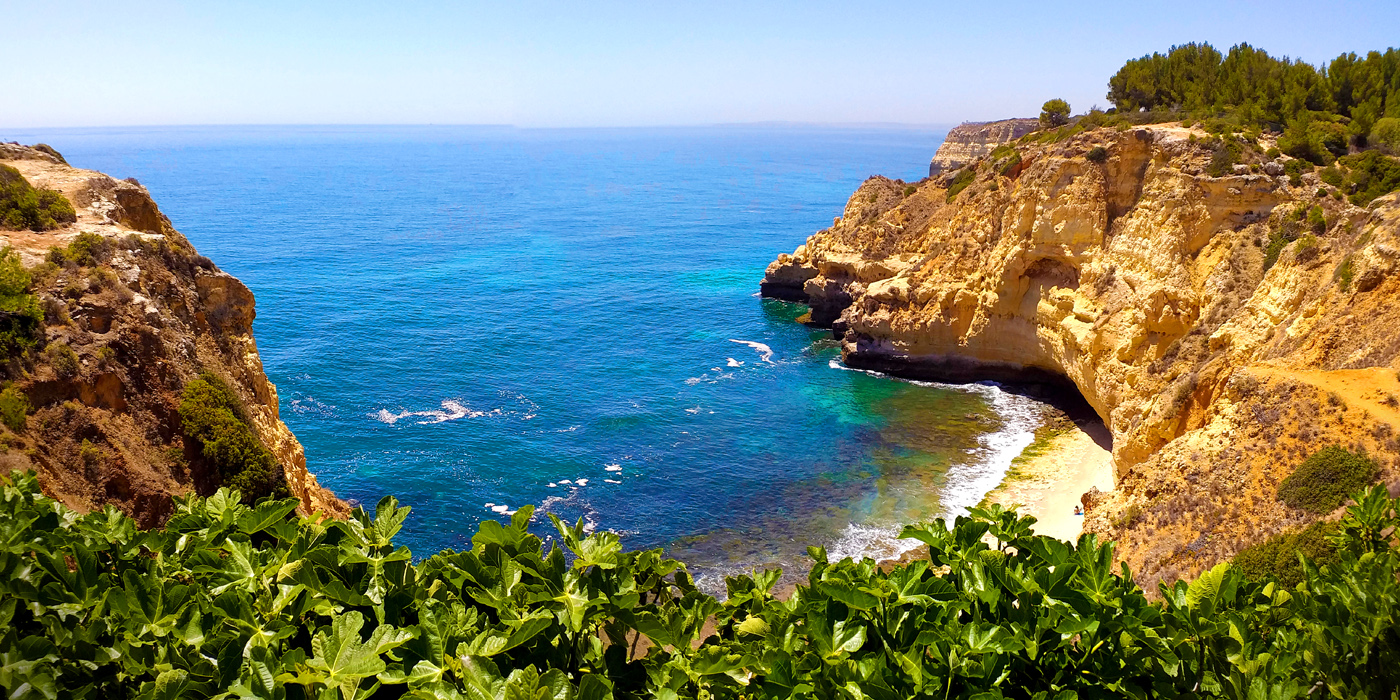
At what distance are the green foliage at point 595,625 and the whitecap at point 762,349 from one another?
50.3 m

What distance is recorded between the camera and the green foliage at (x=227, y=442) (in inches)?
812

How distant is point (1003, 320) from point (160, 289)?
43035 millimetres

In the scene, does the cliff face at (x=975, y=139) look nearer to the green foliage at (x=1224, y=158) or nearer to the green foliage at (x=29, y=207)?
the green foliage at (x=1224, y=158)

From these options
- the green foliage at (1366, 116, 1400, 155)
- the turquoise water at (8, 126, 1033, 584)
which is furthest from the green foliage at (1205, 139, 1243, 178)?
the turquoise water at (8, 126, 1033, 584)

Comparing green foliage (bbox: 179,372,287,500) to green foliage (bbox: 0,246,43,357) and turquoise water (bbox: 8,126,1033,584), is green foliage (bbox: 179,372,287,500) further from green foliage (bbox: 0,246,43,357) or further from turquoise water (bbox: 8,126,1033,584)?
turquoise water (bbox: 8,126,1033,584)

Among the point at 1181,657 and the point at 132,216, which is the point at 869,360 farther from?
the point at 1181,657

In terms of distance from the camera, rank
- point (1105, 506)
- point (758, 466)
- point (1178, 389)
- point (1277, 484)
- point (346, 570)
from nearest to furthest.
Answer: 1. point (346, 570)
2. point (1277, 484)
3. point (1105, 506)
4. point (1178, 389)
5. point (758, 466)

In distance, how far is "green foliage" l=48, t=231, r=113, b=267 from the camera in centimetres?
2083

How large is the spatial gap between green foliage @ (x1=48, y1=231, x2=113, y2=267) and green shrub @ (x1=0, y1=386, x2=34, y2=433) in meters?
4.69

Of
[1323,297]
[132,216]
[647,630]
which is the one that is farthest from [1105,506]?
[132,216]

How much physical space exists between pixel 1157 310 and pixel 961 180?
96.7ft

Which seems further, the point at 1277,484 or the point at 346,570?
the point at 1277,484

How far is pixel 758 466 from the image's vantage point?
40375 mm

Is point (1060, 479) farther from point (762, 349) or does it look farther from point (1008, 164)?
point (762, 349)
